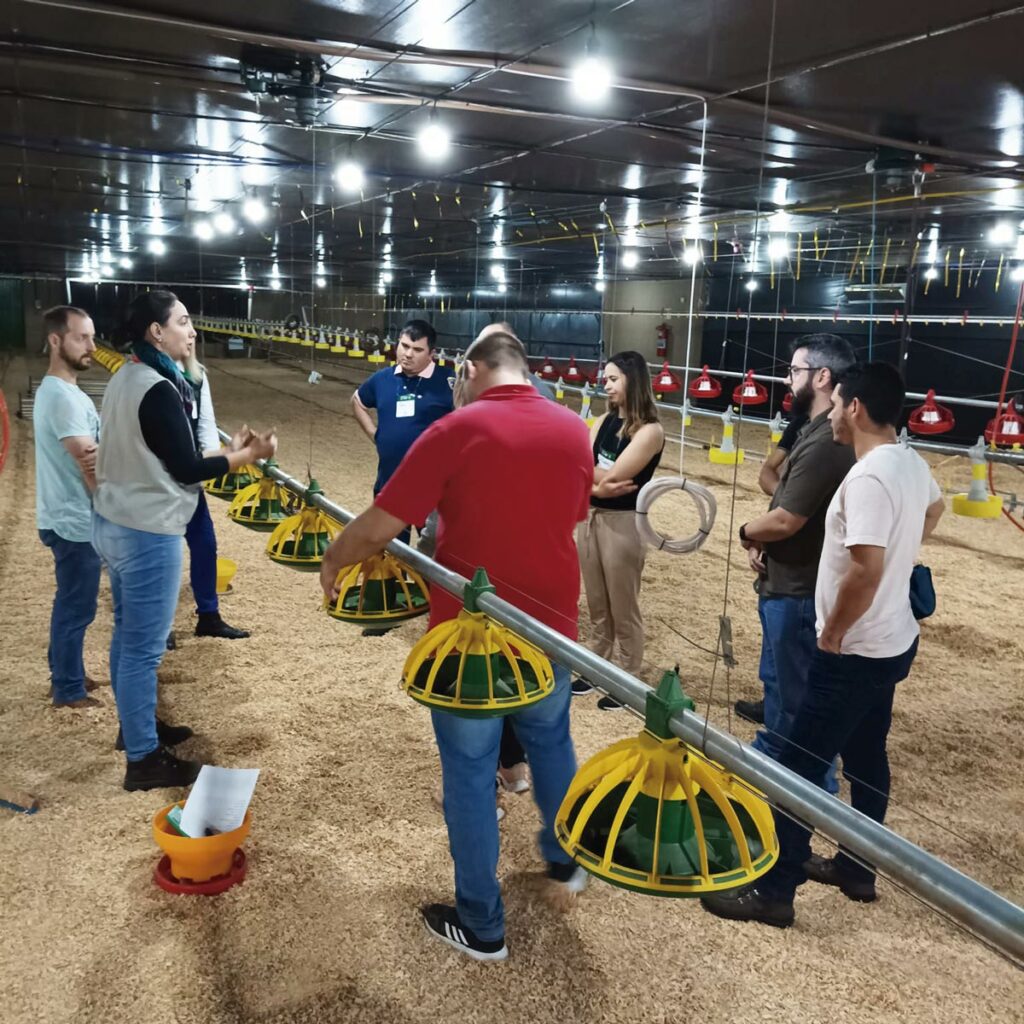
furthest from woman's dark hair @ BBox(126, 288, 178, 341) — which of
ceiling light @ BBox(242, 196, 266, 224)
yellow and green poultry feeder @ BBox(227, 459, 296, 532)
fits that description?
ceiling light @ BBox(242, 196, 266, 224)

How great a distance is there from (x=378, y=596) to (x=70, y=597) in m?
1.70

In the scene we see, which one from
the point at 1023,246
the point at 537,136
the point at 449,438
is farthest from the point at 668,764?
the point at 1023,246

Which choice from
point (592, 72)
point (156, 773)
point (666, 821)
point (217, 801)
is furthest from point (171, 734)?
point (592, 72)

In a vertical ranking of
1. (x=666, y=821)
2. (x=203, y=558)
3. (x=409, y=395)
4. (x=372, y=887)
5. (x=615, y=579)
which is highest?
(x=409, y=395)

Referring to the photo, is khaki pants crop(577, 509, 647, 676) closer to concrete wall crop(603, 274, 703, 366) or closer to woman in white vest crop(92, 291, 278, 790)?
woman in white vest crop(92, 291, 278, 790)

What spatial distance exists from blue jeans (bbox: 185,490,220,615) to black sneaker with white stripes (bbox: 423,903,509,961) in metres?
2.06

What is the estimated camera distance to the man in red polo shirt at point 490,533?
5.52 feet

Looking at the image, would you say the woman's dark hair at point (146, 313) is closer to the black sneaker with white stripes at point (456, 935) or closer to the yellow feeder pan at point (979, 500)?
the black sneaker with white stripes at point (456, 935)

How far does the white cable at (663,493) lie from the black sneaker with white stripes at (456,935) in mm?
1266

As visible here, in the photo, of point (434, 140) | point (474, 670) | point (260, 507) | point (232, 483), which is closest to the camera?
point (474, 670)

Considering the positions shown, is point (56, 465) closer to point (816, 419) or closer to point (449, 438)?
point (449, 438)

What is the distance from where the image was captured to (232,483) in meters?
2.95

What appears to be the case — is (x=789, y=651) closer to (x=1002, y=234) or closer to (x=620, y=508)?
(x=620, y=508)

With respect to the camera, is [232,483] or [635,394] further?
[635,394]
